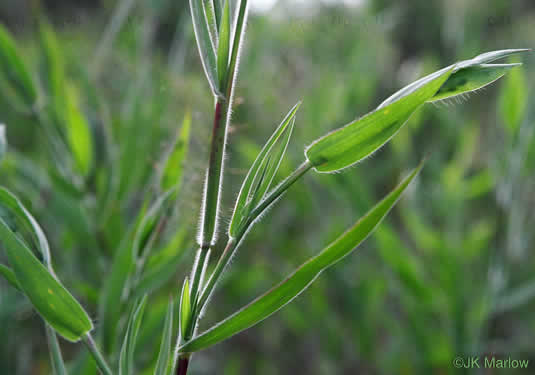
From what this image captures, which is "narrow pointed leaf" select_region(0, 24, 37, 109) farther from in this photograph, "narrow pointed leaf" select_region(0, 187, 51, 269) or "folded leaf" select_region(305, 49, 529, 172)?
"folded leaf" select_region(305, 49, 529, 172)

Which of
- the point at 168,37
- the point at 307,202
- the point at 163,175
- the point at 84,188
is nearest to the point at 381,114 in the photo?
the point at 163,175

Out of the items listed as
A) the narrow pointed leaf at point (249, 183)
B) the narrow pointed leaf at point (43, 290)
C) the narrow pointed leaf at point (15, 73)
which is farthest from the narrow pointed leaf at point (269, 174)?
the narrow pointed leaf at point (15, 73)

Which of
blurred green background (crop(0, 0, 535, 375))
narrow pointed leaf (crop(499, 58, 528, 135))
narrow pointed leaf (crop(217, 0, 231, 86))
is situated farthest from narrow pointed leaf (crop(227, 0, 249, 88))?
narrow pointed leaf (crop(499, 58, 528, 135))

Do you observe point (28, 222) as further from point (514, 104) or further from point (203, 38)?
point (514, 104)

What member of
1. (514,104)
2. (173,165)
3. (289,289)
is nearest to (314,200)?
(514,104)

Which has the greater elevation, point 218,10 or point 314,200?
point 218,10

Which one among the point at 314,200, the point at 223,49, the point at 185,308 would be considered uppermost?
the point at 223,49

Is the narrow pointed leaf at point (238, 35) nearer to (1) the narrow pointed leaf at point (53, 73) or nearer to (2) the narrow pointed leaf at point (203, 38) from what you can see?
(2) the narrow pointed leaf at point (203, 38)
